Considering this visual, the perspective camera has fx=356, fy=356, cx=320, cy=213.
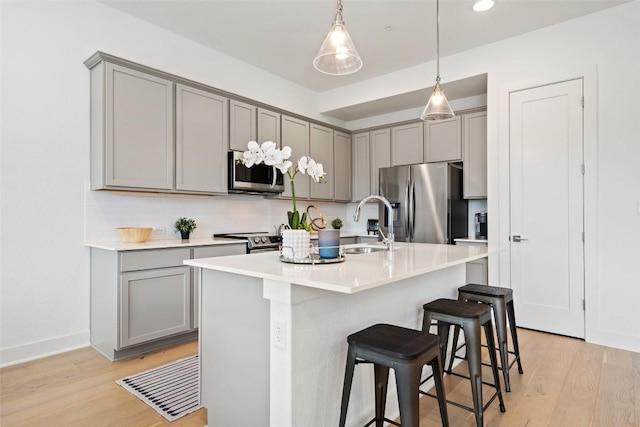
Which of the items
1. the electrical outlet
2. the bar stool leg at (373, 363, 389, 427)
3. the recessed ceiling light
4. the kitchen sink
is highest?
→ the recessed ceiling light

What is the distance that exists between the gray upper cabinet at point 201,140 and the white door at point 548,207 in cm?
297

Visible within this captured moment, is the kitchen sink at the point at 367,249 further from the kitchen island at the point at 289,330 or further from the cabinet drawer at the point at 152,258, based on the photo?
the cabinet drawer at the point at 152,258

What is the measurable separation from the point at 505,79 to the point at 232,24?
2.79 meters

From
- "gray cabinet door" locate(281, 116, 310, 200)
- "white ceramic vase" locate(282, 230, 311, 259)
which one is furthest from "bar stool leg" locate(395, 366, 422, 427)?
"gray cabinet door" locate(281, 116, 310, 200)

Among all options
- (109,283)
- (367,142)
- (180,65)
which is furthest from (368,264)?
(367,142)

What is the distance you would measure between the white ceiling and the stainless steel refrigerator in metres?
1.06

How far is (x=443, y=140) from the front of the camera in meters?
4.51

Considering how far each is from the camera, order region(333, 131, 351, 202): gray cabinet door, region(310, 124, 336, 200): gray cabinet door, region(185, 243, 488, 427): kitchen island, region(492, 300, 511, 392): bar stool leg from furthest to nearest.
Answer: region(333, 131, 351, 202): gray cabinet door
region(310, 124, 336, 200): gray cabinet door
region(492, 300, 511, 392): bar stool leg
region(185, 243, 488, 427): kitchen island

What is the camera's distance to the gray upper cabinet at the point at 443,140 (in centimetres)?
439

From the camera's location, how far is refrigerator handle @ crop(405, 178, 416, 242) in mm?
4340

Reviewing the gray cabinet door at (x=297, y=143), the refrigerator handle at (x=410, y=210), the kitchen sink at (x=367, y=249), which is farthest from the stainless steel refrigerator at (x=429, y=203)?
the kitchen sink at (x=367, y=249)

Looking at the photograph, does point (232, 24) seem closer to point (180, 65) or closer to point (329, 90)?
point (180, 65)

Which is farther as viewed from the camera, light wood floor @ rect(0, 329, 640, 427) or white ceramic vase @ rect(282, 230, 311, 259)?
light wood floor @ rect(0, 329, 640, 427)

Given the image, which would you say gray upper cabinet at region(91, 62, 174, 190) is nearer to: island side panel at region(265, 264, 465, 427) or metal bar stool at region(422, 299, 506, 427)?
island side panel at region(265, 264, 465, 427)
